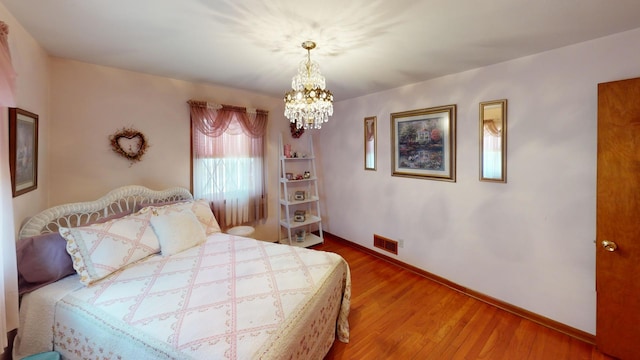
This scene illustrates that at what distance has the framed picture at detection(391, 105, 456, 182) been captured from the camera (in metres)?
2.79

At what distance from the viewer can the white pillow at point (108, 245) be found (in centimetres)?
173

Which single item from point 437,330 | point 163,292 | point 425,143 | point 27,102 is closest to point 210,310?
point 163,292

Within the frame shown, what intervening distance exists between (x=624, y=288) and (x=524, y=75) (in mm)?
1817

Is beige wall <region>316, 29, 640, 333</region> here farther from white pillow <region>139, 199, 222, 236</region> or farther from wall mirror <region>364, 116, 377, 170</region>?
white pillow <region>139, 199, 222, 236</region>

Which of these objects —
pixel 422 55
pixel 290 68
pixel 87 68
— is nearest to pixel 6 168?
pixel 87 68

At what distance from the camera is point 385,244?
3.55m

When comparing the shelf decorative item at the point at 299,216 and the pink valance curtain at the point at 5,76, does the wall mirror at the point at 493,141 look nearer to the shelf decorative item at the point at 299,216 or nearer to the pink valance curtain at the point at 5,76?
the shelf decorative item at the point at 299,216

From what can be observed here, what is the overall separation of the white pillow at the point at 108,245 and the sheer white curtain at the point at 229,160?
3.34ft

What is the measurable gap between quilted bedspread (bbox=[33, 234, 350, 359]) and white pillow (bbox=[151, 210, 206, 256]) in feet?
0.36

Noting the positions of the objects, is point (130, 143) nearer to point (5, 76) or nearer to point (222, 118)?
point (222, 118)

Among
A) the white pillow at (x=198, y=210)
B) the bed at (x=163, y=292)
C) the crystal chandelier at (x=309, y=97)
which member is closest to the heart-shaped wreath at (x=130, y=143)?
the bed at (x=163, y=292)

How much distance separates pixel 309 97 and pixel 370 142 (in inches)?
79.8

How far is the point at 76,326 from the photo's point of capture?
1476 millimetres

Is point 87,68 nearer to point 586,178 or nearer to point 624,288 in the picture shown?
point 586,178
